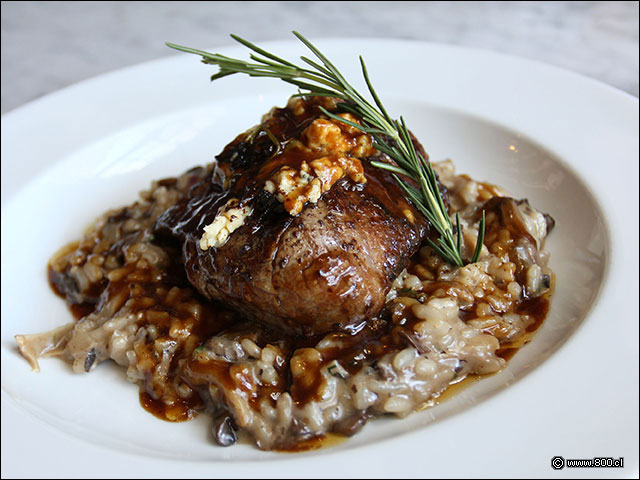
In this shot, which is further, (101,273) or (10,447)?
(101,273)

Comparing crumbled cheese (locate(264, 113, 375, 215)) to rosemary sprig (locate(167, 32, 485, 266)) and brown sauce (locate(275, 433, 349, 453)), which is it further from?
brown sauce (locate(275, 433, 349, 453))

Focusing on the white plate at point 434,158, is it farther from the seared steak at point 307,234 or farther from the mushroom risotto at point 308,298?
the seared steak at point 307,234

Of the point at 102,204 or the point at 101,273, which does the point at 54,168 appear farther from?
the point at 101,273

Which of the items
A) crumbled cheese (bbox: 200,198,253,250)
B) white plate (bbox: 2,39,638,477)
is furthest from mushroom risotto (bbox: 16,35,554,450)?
white plate (bbox: 2,39,638,477)

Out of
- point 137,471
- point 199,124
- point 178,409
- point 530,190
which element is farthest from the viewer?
point 199,124

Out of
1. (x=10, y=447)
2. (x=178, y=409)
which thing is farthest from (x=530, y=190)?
(x=10, y=447)

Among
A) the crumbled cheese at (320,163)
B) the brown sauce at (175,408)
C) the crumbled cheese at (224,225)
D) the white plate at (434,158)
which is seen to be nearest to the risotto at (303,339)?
the brown sauce at (175,408)

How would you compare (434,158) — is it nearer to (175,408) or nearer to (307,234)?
(307,234)
